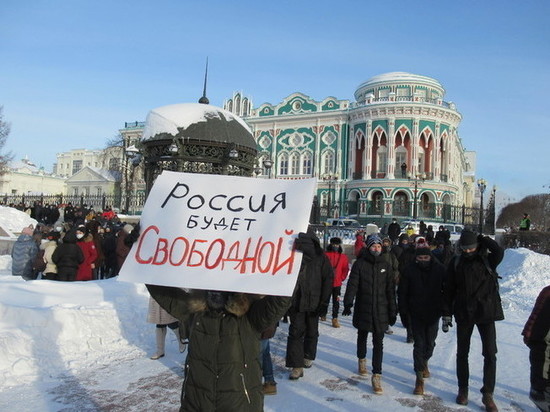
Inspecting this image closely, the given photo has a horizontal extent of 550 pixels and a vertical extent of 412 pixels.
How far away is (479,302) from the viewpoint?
505 centimetres

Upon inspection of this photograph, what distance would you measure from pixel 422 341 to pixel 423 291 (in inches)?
23.3

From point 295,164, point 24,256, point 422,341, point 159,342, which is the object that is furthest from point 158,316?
point 295,164

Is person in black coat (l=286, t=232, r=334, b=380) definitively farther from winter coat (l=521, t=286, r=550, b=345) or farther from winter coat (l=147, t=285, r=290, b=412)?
winter coat (l=521, t=286, r=550, b=345)

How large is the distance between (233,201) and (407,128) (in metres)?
41.0

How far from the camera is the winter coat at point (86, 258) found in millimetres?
10242

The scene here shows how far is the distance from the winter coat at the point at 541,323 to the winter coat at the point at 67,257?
26.8 ft

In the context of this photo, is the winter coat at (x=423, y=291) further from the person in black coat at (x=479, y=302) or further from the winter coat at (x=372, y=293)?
the person in black coat at (x=479, y=302)

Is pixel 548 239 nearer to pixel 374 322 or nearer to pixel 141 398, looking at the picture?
pixel 374 322

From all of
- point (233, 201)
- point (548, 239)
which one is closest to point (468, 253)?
point (233, 201)

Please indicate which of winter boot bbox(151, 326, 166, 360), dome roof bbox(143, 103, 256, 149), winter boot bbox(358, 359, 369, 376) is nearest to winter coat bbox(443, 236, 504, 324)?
winter boot bbox(358, 359, 369, 376)

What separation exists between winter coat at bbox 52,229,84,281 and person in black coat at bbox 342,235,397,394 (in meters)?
5.74

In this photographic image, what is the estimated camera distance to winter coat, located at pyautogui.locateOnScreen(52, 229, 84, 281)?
9.22m

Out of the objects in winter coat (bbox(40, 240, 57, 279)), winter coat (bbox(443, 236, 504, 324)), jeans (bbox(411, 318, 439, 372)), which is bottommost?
jeans (bbox(411, 318, 439, 372))

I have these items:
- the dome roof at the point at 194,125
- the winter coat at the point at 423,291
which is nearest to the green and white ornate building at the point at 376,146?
the dome roof at the point at 194,125
